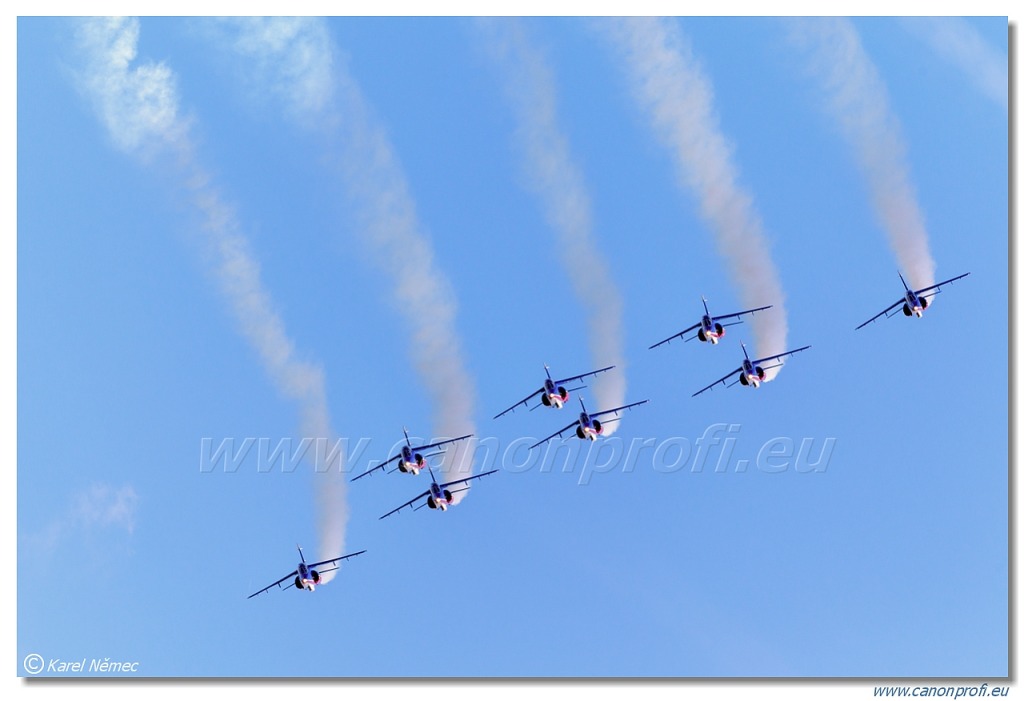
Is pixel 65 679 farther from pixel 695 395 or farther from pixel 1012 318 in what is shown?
pixel 1012 318

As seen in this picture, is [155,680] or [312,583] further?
[312,583]

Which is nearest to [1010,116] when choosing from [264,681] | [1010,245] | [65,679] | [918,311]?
[1010,245]

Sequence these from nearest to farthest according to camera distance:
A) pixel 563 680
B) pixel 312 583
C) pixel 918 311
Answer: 1. pixel 563 680
2. pixel 918 311
3. pixel 312 583

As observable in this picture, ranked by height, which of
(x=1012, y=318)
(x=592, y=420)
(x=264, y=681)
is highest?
(x=592, y=420)

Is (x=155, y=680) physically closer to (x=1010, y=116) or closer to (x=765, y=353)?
(x=765, y=353)

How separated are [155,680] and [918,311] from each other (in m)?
31.3

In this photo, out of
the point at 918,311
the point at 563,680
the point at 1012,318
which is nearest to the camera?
the point at 563,680

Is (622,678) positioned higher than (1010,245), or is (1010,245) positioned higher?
(1010,245)

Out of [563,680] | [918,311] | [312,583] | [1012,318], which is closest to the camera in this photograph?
[563,680]

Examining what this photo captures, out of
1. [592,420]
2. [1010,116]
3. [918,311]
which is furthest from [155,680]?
[1010,116]

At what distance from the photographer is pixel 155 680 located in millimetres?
50844

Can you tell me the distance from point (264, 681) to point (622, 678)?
1168 cm

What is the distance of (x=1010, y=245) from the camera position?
53094 mm
